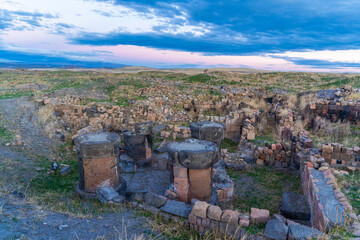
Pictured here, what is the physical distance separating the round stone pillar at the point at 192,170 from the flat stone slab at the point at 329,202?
7.74 feet

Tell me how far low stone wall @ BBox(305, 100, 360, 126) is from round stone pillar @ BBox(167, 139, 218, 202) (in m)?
8.92

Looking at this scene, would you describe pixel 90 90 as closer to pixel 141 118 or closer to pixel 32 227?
pixel 141 118

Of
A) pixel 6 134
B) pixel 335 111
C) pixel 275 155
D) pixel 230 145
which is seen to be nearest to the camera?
pixel 275 155

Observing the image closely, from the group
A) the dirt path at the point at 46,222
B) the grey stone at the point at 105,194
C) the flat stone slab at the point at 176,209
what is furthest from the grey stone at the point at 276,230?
the grey stone at the point at 105,194

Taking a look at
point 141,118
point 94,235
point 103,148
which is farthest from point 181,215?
point 141,118

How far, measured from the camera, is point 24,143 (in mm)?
9000

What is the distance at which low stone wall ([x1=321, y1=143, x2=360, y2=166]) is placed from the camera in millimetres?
7730

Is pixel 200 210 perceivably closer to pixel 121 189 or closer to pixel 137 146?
pixel 121 189

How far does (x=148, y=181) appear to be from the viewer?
7.73 meters

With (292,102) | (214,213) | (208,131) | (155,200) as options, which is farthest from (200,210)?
(292,102)

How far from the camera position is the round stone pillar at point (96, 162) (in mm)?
5992

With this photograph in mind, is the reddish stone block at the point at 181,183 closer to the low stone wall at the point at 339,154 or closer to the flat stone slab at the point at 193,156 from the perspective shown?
the flat stone slab at the point at 193,156

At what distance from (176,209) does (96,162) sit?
7.75 feet

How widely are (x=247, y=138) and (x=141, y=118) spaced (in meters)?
6.18
